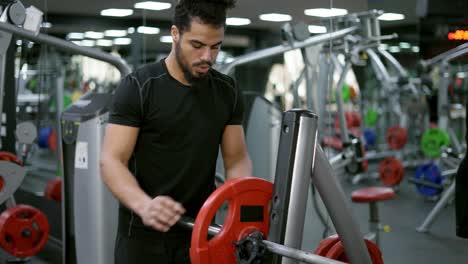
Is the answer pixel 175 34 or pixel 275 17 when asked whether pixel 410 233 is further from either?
pixel 175 34

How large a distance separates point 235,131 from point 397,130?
5.96m

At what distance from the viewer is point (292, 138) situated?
1.56m

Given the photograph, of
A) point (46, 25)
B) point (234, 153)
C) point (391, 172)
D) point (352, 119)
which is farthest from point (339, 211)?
point (352, 119)

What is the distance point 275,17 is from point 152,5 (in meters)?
1.15

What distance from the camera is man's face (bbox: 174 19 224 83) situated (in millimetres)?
1763

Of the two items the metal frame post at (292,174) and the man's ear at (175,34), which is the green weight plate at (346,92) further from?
the metal frame post at (292,174)

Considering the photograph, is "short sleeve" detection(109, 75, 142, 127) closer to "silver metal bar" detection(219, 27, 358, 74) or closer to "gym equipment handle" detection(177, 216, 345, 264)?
"gym equipment handle" detection(177, 216, 345, 264)

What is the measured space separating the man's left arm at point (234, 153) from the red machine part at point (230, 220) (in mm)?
358

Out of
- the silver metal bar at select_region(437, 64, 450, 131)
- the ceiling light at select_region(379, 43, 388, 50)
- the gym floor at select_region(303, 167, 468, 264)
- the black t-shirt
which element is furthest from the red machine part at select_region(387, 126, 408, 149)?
the black t-shirt

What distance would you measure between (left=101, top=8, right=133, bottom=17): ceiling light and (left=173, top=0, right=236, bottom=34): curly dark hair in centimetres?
278

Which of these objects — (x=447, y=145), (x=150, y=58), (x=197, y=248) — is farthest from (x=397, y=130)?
(x=197, y=248)

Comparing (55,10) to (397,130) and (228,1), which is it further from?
(397,130)

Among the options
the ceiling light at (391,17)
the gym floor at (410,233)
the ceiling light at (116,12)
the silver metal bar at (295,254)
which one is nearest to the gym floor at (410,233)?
the gym floor at (410,233)

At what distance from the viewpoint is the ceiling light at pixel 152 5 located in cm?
Answer: 421
